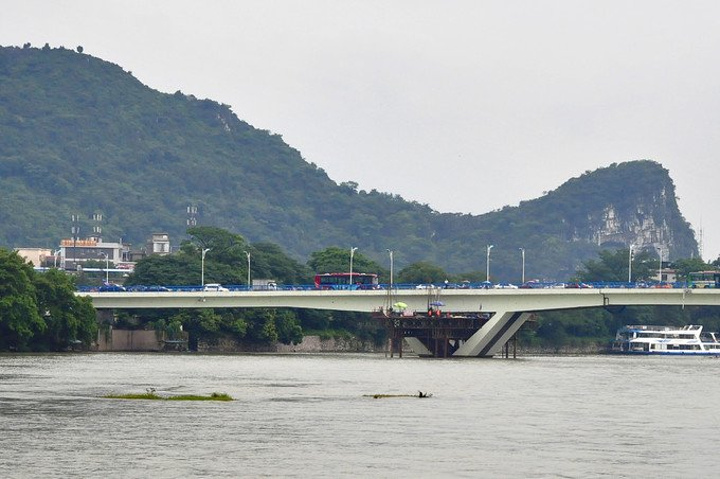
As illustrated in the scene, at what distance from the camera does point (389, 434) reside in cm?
6756

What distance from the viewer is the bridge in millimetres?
166500

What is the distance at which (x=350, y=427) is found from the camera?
232ft

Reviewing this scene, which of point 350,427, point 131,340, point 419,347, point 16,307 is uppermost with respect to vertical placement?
point 16,307

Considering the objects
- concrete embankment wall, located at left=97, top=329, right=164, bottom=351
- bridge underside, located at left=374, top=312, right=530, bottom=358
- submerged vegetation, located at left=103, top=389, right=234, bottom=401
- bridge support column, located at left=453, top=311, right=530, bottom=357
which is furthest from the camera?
concrete embankment wall, located at left=97, top=329, right=164, bottom=351

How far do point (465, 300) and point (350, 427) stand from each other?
102265 mm

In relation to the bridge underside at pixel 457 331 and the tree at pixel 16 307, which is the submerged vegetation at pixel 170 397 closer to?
the tree at pixel 16 307

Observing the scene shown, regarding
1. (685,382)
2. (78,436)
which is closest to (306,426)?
(78,436)

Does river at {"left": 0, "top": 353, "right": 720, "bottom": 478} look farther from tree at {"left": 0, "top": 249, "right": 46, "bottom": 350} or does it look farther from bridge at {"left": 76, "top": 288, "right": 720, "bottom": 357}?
bridge at {"left": 76, "top": 288, "right": 720, "bottom": 357}

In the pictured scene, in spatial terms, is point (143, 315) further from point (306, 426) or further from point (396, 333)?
point (306, 426)

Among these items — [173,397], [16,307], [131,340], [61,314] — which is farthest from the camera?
[131,340]

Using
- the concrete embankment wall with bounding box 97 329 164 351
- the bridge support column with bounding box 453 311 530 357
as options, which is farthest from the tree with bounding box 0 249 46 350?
the bridge support column with bounding box 453 311 530 357

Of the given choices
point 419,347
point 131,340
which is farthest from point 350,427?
point 131,340

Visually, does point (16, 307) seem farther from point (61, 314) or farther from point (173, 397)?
point (173, 397)

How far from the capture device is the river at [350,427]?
187ft
